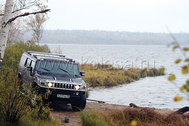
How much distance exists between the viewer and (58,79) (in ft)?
39.4

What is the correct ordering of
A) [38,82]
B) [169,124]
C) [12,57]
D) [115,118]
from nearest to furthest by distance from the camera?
[169,124]
[115,118]
[38,82]
[12,57]

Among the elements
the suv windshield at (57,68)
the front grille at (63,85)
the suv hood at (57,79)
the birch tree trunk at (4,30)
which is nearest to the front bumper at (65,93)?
the front grille at (63,85)

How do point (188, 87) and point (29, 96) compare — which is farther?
point (29, 96)

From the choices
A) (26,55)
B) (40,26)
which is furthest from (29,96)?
(40,26)

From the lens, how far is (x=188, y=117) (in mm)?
10930

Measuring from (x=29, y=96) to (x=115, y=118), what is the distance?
299 cm

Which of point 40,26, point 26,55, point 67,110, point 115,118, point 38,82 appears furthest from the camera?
point 40,26

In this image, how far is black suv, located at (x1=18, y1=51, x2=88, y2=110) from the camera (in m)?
11.7

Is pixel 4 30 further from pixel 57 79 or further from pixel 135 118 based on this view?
pixel 135 118

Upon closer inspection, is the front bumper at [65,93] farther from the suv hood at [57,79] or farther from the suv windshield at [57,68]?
the suv windshield at [57,68]

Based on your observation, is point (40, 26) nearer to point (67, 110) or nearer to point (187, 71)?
point (67, 110)

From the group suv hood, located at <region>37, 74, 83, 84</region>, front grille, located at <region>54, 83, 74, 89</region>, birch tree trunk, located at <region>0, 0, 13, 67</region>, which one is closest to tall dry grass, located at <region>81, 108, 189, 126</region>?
front grille, located at <region>54, 83, 74, 89</region>

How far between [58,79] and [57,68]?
982 millimetres

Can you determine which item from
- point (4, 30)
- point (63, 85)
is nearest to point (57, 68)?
point (63, 85)
